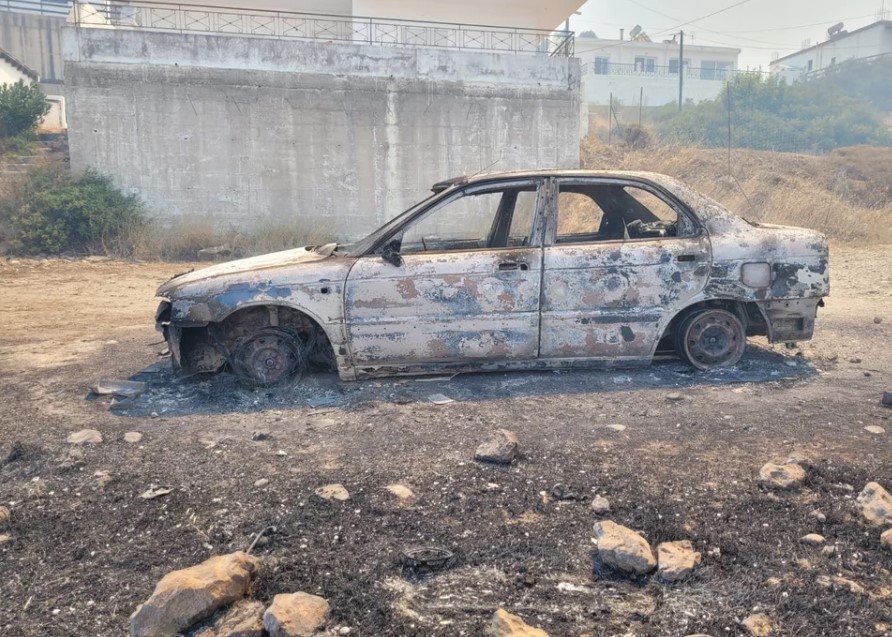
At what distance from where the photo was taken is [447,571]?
291cm

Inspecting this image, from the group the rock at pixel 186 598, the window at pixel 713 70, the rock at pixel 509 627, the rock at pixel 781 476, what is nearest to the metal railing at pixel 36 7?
the rock at pixel 186 598

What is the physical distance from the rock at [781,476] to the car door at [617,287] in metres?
1.85

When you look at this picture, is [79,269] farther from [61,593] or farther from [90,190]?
[61,593]

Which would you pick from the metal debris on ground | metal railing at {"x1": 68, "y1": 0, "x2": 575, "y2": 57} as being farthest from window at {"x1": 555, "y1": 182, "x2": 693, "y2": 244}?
metal railing at {"x1": 68, "y1": 0, "x2": 575, "y2": 57}

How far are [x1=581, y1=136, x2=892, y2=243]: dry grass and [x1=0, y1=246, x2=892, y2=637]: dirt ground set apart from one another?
35.1 ft

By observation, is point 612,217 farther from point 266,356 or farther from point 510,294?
point 266,356

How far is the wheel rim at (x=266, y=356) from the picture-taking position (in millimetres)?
5277

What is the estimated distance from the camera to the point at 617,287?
5.29 meters

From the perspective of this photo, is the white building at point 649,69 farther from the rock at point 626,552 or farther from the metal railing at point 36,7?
the rock at point 626,552

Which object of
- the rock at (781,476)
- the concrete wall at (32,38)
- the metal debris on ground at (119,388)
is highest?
the concrete wall at (32,38)

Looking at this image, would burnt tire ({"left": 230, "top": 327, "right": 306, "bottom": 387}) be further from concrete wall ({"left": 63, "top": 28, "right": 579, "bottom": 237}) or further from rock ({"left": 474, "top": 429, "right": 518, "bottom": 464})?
concrete wall ({"left": 63, "top": 28, "right": 579, "bottom": 237})

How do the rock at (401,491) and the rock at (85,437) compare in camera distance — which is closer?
the rock at (401,491)

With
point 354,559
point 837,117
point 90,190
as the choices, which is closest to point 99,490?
point 354,559

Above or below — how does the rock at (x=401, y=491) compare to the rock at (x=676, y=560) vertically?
above
